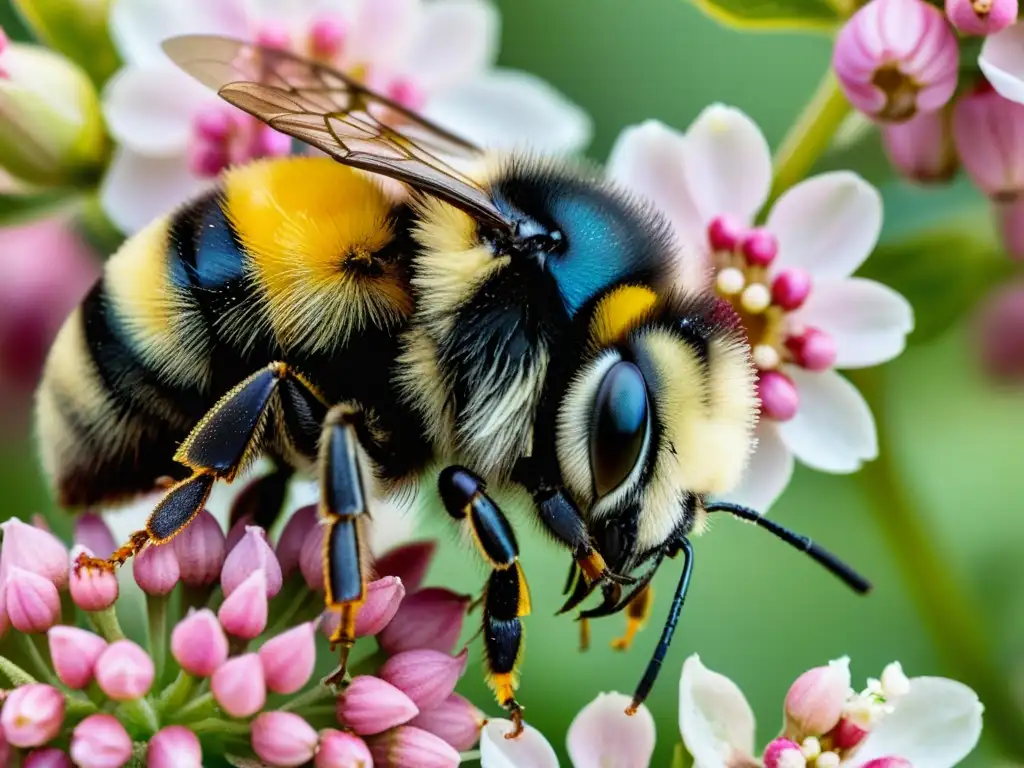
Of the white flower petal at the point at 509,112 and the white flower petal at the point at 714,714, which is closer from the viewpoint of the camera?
the white flower petal at the point at 714,714

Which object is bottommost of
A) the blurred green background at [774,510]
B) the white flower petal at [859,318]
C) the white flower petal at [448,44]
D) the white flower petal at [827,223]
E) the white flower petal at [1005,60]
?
the blurred green background at [774,510]

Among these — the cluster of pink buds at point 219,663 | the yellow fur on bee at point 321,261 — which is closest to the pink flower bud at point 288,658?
the cluster of pink buds at point 219,663

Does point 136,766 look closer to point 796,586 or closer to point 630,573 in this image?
point 630,573

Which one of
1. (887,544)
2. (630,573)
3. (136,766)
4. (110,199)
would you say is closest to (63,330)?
(110,199)

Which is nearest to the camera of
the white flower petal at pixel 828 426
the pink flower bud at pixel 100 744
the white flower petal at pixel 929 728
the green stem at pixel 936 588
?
the pink flower bud at pixel 100 744

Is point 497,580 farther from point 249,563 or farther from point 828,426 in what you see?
point 828,426

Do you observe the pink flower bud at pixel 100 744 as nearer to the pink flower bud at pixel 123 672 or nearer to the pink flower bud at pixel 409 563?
the pink flower bud at pixel 123 672

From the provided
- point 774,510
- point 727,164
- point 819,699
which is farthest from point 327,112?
point 774,510
